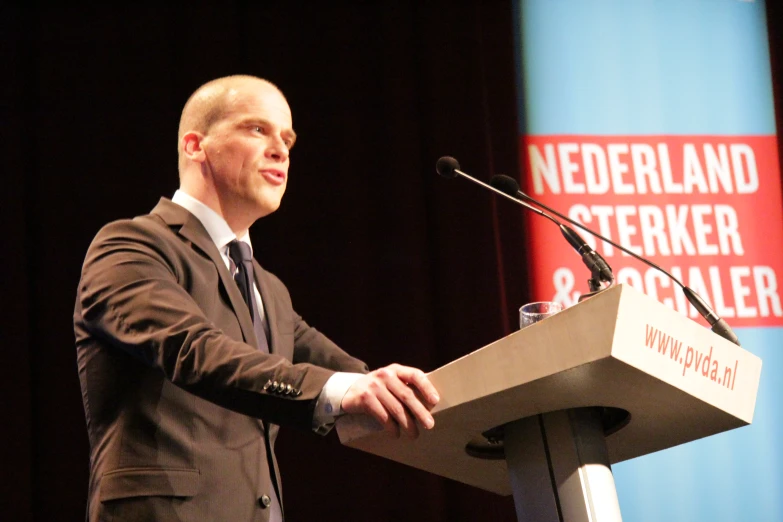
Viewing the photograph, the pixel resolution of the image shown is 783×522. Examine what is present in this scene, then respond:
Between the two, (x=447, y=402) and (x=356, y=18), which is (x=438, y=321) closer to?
(x=356, y=18)

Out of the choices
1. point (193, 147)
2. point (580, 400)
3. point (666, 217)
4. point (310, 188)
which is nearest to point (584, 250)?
point (580, 400)

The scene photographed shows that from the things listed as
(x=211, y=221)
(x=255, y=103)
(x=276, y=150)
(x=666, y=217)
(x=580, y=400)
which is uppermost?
(x=255, y=103)

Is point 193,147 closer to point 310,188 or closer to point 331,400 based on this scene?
point 331,400

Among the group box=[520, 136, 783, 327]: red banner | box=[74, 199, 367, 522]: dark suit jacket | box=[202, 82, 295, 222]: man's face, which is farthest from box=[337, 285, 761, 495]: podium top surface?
box=[520, 136, 783, 327]: red banner

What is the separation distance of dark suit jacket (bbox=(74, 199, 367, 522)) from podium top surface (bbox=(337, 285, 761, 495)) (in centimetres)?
23

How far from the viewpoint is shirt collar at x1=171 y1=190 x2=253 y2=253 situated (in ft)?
6.81

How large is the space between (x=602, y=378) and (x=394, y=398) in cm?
31

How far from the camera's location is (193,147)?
2.27 metres

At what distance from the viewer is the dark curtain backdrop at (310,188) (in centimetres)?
335

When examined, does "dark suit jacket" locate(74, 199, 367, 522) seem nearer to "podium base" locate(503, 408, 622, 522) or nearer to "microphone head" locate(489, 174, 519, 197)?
"podium base" locate(503, 408, 622, 522)

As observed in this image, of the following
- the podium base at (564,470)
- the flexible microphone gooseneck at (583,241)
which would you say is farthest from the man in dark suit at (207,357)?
the flexible microphone gooseneck at (583,241)

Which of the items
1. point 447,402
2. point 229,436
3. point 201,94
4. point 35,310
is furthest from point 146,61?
point 447,402

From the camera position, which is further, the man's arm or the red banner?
the red banner

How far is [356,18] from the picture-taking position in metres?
3.88
